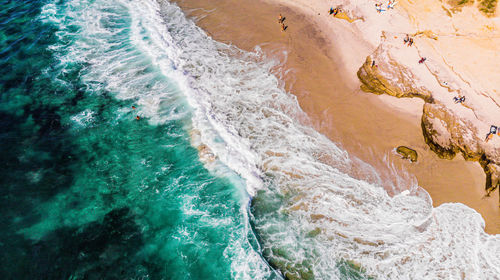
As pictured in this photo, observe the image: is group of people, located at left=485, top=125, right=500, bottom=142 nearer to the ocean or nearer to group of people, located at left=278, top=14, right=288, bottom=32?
the ocean

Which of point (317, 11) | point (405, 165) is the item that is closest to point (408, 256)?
point (405, 165)

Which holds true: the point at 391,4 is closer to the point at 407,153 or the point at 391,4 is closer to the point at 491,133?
the point at 491,133

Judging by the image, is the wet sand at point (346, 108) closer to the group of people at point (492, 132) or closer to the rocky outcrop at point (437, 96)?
the rocky outcrop at point (437, 96)

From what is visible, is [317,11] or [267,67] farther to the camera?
[317,11]

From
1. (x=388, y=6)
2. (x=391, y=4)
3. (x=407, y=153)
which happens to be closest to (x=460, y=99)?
(x=407, y=153)

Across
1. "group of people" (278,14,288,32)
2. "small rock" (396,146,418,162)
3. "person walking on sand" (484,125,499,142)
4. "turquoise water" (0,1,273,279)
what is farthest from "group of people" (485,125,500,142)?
"group of people" (278,14,288,32)

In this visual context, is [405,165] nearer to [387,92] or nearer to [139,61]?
[387,92]

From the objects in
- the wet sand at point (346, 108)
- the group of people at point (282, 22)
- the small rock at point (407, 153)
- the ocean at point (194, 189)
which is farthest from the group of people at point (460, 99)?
the group of people at point (282, 22)
